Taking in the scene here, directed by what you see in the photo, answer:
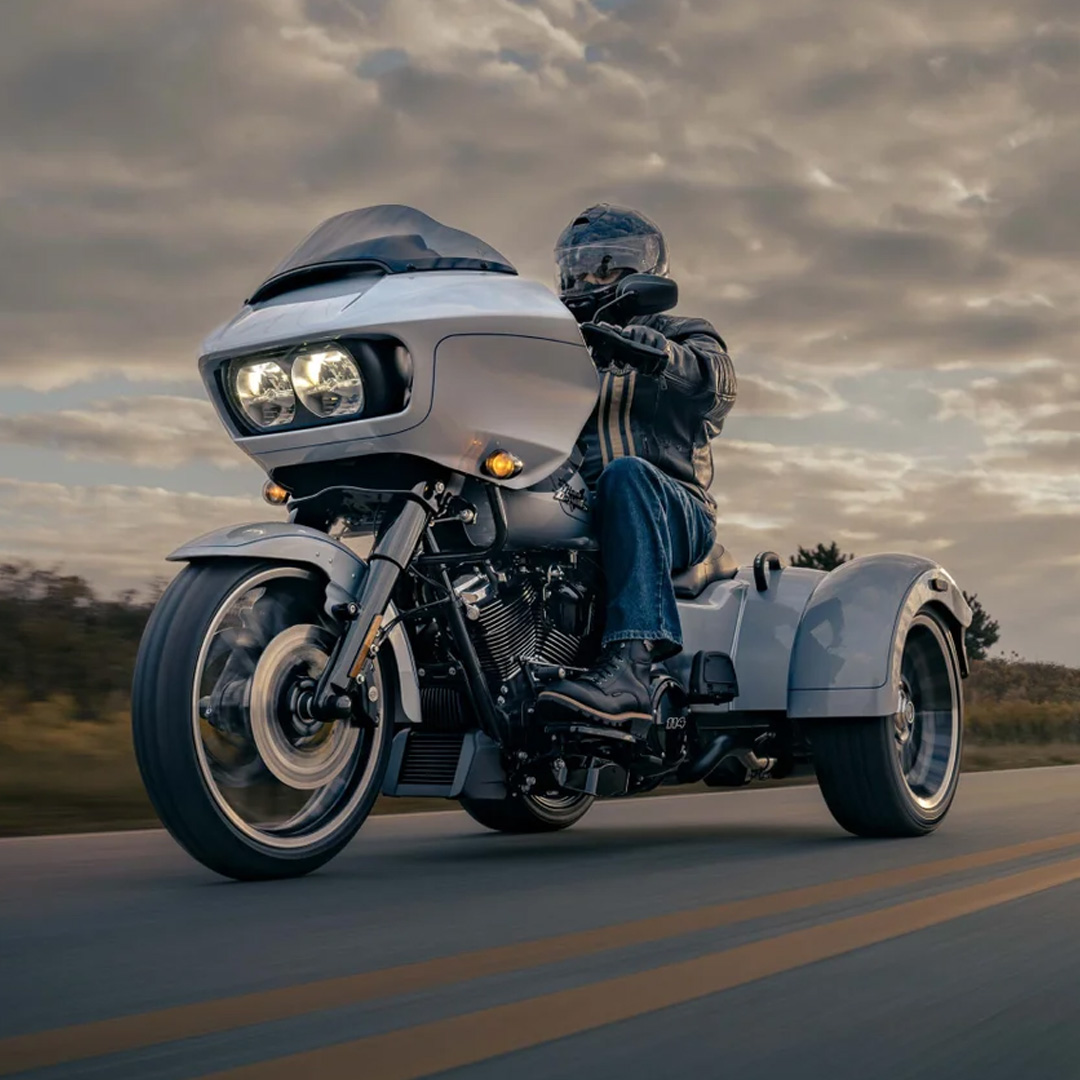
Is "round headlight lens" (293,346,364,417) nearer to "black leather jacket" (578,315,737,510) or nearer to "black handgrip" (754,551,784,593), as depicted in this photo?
"black leather jacket" (578,315,737,510)

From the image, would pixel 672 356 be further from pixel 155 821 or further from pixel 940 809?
pixel 155 821

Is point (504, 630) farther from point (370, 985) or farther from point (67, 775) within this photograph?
point (67, 775)

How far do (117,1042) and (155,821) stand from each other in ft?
16.9

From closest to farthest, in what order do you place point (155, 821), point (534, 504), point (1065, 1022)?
point (1065, 1022)
point (534, 504)
point (155, 821)

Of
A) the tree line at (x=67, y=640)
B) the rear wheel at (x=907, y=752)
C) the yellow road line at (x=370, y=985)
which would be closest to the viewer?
the yellow road line at (x=370, y=985)

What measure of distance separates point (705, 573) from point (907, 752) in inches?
44.5

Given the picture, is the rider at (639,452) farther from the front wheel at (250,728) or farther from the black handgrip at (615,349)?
the front wheel at (250,728)

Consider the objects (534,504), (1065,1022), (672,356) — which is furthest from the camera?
(672,356)

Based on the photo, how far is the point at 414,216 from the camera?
17.3ft

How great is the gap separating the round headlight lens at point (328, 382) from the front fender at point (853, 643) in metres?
2.16

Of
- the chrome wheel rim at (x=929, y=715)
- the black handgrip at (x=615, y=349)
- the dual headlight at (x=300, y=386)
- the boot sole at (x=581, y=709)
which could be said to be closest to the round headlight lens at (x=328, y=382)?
the dual headlight at (x=300, y=386)

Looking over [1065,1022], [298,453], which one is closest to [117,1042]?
[1065,1022]

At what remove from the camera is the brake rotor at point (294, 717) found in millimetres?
4664

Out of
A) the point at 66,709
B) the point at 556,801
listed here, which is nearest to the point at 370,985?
the point at 556,801
